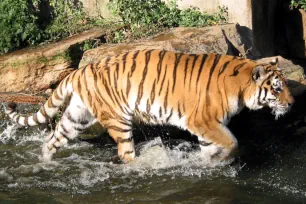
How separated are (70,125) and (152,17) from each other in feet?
8.80

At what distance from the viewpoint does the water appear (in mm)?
5246

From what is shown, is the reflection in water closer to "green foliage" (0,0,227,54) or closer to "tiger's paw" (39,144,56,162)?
"tiger's paw" (39,144,56,162)

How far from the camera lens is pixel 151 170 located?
579 centimetres

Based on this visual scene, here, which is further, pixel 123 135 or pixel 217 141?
pixel 123 135

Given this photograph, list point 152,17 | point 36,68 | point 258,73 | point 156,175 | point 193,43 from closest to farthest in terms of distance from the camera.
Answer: point 258,73 < point 156,175 < point 193,43 < point 36,68 < point 152,17

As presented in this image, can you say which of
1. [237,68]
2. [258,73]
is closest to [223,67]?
[237,68]

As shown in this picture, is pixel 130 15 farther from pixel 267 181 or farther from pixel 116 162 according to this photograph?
pixel 267 181

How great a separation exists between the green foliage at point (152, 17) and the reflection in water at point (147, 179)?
2.04 meters

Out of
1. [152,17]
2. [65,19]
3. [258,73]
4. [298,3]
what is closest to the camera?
[258,73]

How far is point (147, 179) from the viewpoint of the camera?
5.62 m

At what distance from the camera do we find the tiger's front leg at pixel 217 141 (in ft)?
18.1

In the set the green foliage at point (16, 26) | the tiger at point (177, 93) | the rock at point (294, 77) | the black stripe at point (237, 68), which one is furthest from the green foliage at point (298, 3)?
the green foliage at point (16, 26)

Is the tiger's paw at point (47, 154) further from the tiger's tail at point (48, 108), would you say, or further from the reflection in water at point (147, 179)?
the tiger's tail at point (48, 108)

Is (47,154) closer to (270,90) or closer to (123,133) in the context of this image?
(123,133)
